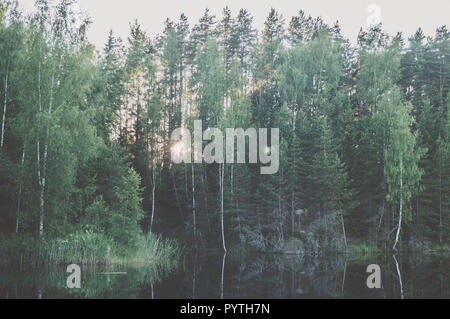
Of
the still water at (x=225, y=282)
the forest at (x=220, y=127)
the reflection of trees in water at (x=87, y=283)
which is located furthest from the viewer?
the forest at (x=220, y=127)

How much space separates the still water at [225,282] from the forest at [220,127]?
106 inches

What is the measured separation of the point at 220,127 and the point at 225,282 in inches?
636

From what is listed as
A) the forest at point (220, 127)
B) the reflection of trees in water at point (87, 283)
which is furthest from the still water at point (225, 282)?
the forest at point (220, 127)

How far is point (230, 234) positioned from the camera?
31.0 meters

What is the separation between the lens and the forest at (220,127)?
1983cm

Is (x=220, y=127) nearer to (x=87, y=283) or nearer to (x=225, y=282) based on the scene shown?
(x=225, y=282)

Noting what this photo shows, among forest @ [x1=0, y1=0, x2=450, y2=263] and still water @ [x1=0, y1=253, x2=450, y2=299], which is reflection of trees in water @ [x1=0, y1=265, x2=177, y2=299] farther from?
forest @ [x1=0, y1=0, x2=450, y2=263]

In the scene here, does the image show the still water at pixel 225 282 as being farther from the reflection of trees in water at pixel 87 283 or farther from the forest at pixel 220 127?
the forest at pixel 220 127

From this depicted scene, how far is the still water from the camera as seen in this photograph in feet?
40.1

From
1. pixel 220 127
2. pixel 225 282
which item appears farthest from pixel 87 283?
pixel 220 127

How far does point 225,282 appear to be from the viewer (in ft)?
48.9

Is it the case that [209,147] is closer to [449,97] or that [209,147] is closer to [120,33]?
[120,33]
